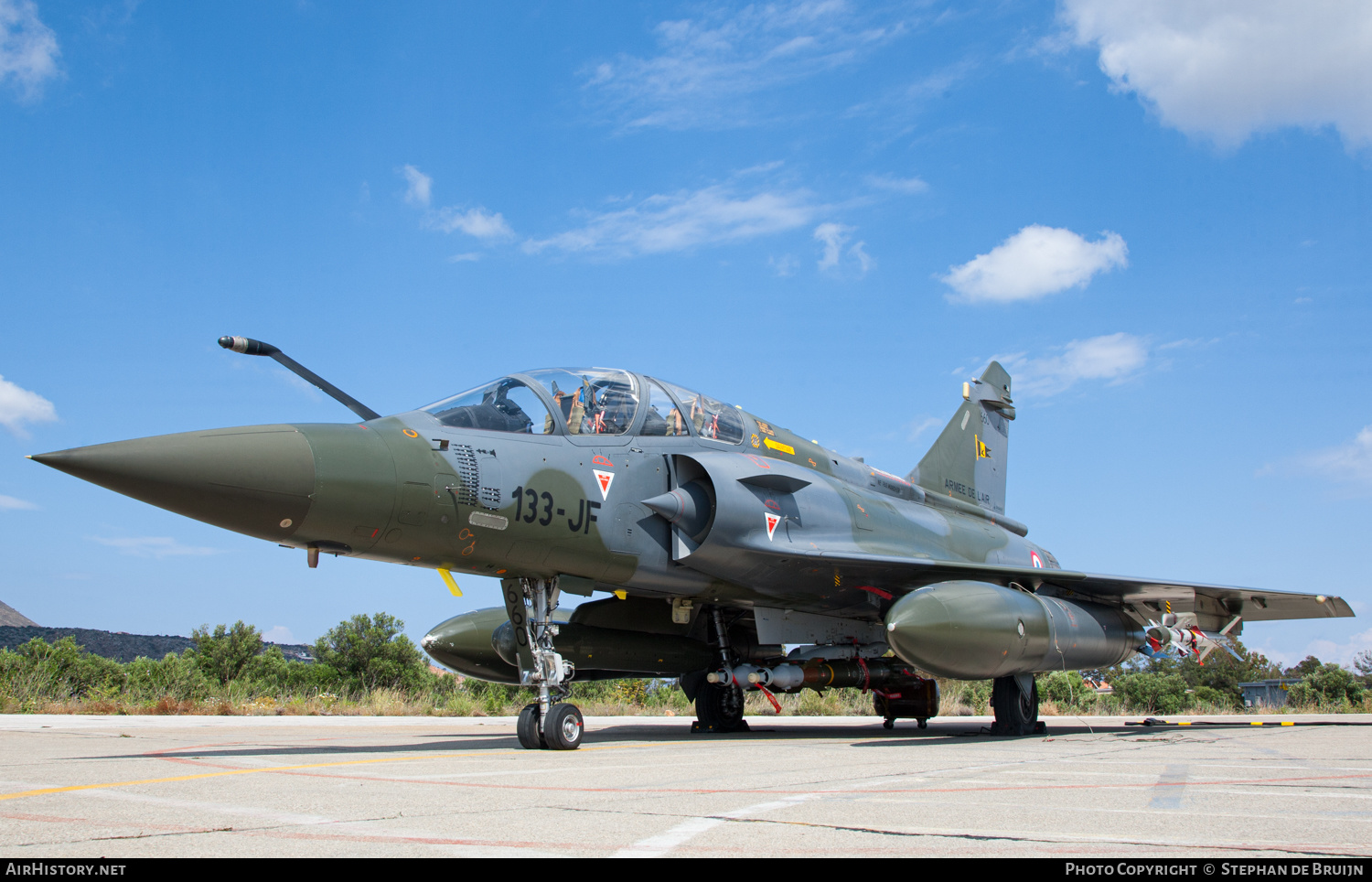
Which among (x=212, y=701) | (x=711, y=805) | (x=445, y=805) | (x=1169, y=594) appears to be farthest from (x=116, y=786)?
(x=212, y=701)

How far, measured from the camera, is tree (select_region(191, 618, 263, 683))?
67.7ft

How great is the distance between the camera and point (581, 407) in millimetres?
9547

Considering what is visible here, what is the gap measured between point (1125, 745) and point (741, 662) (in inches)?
192

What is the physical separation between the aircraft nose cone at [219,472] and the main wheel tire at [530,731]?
258 cm

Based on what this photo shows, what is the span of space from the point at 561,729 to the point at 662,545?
7.80 ft

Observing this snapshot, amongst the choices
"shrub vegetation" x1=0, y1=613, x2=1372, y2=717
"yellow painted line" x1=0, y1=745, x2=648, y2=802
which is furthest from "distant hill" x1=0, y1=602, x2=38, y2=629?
"yellow painted line" x1=0, y1=745, x2=648, y2=802

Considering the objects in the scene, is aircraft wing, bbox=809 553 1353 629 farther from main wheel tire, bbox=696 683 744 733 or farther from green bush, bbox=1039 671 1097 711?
green bush, bbox=1039 671 1097 711

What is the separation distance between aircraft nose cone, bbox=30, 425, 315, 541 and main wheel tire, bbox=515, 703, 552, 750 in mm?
2581

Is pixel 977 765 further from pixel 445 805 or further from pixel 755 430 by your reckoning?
pixel 755 430

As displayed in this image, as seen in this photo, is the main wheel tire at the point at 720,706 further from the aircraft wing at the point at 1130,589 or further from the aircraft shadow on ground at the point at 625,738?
the aircraft wing at the point at 1130,589

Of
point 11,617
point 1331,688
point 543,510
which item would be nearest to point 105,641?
point 11,617

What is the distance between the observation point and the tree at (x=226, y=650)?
20.6m

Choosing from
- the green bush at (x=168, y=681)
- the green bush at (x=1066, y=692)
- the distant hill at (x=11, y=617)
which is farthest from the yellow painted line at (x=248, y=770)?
the distant hill at (x=11, y=617)

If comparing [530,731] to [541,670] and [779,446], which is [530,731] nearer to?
[541,670]
